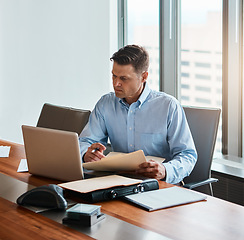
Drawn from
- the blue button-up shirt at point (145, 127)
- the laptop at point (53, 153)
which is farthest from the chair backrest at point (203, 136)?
the laptop at point (53, 153)

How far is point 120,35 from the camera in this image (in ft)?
15.3

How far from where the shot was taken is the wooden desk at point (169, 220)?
1.31 m

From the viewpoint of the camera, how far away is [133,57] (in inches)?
91.7

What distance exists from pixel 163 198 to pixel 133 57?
0.95 m

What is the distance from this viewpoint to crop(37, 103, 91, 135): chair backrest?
2.57 metres

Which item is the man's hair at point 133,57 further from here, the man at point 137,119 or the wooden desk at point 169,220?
the wooden desk at point 169,220

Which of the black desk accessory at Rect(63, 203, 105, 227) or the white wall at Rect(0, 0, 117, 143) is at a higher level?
the white wall at Rect(0, 0, 117, 143)

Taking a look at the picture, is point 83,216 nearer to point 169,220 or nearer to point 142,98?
point 169,220

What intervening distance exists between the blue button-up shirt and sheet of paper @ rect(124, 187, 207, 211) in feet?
1.57

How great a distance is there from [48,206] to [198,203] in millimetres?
545

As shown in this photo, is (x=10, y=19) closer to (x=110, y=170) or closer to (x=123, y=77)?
(x=123, y=77)

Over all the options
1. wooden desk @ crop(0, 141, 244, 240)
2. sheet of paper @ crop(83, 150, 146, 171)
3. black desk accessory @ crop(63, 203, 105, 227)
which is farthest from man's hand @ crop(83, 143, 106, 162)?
black desk accessory @ crop(63, 203, 105, 227)

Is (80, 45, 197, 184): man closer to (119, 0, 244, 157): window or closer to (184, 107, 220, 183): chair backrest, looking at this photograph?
(184, 107, 220, 183): chair backrest

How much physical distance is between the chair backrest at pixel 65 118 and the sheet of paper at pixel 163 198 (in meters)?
0.96
